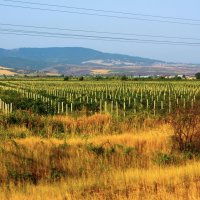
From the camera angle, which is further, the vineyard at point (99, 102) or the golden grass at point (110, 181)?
the vineyard at point (99, 102)

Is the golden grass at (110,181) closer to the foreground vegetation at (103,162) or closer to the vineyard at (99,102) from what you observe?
the foreground vegetation at (103,162)

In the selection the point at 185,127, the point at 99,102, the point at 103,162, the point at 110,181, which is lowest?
the point at 99,102

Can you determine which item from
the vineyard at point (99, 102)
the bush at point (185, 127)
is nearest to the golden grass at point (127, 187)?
the bush at point (185, 127)

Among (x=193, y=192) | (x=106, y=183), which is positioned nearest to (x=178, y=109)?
(x=106, y=183)

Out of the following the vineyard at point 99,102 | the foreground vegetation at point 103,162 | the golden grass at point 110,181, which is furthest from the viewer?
the vineyard at point 99,102

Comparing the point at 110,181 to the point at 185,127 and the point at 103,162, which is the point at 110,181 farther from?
the point at 185,127

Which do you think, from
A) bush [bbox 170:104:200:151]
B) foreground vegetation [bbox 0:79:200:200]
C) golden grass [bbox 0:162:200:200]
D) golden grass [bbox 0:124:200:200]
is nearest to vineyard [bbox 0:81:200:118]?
bush [bbox 170:104:200:151]

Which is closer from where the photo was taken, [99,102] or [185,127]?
[185,127]

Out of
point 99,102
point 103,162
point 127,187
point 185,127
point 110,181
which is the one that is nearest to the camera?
point 127,187

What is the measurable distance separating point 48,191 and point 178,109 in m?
7.65

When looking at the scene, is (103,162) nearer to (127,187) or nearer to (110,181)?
(110,181)

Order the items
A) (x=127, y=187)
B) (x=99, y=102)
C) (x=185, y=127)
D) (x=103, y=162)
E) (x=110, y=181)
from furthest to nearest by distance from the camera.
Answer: (x=99, y=102)
(x=185, y=127)
(x=103, y=162)
(x=110, y=181)
(x=127, y=187)

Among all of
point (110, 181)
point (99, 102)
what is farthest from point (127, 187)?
point (99, 102)

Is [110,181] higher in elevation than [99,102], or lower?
higher
